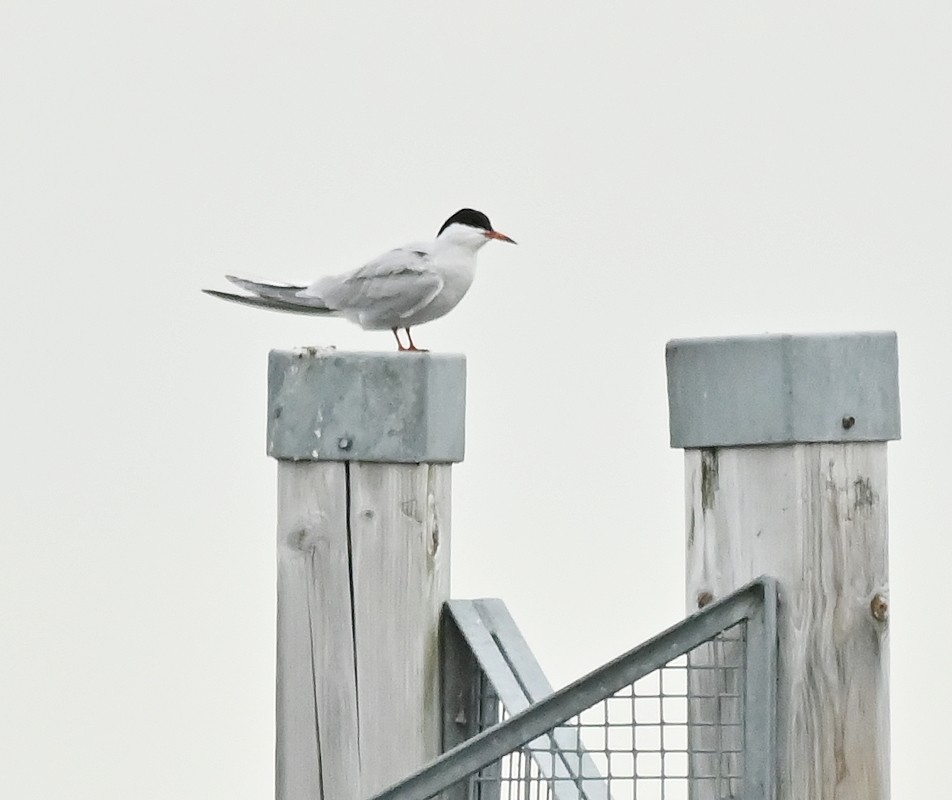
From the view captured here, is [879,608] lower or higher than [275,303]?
lower

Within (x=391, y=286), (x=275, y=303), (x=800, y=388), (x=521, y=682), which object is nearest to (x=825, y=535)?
(x=800, y=388)

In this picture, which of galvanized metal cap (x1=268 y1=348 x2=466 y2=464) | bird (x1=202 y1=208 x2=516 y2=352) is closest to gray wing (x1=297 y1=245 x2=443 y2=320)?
bird (x1=202 y1=208 x2=516 y2=352)

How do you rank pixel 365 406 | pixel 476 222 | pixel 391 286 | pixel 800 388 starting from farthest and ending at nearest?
pixel 476 222, pixel 391 286, pixel 365 406, pixel 800 388

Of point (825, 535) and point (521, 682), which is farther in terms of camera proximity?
point (521, 682)

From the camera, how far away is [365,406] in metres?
3.25

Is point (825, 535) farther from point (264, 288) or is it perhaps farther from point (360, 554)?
point (264, 288)

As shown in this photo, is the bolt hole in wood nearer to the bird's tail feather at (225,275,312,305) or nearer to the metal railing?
the metal railing

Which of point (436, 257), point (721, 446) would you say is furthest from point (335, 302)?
point (721, 446)

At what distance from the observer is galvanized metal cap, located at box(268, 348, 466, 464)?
3.24 m

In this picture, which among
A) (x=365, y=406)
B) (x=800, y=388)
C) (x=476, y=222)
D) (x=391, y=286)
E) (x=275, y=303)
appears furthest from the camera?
(x=476, y=222)

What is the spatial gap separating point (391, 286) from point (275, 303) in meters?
0.61

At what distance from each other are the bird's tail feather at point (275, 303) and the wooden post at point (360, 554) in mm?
1086

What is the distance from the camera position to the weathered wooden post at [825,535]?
2812 mm

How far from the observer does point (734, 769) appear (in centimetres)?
288
